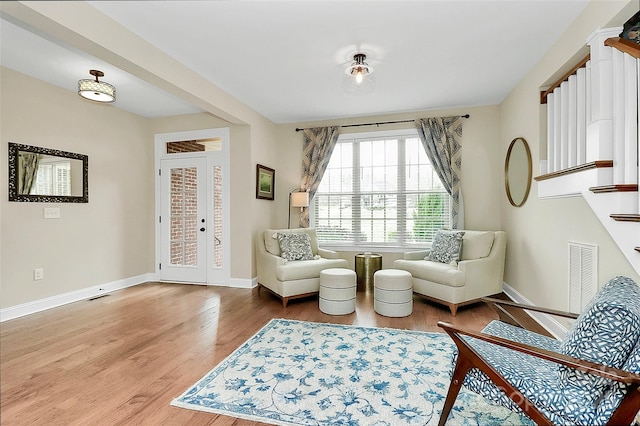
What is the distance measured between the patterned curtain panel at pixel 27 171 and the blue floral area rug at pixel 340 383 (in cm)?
276

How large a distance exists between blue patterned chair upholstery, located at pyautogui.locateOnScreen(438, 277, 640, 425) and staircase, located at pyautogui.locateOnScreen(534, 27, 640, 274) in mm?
429

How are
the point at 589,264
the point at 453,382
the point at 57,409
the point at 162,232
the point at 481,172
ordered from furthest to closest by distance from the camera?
the point at 162,232 → the point at 481,172 → the point at 589,264 → the point at 57,409 → the point at 453,382

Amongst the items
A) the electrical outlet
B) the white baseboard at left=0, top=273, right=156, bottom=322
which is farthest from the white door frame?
the electrical outlet

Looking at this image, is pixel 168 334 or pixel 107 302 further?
pixel 107 302

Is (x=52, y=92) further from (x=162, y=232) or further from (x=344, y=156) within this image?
(x=344, y=156)

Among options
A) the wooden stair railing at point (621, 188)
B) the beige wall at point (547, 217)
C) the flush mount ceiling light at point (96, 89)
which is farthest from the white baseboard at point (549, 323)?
the flush mount ceiling light at point (96, 89)

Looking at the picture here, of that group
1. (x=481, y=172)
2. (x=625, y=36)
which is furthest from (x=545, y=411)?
(x=481, y=172)

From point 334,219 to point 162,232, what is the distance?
2658mm

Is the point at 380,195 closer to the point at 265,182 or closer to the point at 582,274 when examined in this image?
the point at 265,182

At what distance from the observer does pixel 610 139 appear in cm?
189

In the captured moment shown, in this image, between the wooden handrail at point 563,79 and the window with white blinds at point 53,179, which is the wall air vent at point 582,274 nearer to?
the wooden handrail at point 563,79

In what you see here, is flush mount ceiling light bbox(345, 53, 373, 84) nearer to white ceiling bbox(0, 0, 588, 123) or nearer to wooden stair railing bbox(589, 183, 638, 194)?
white ceiling bbox(0, 0, 588, 123)

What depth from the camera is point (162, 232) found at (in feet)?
15.6

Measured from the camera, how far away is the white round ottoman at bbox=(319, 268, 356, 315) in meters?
3.28
